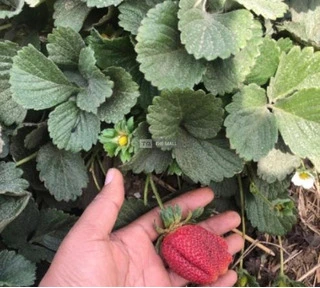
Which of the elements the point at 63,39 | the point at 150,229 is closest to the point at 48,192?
the point at 150,229

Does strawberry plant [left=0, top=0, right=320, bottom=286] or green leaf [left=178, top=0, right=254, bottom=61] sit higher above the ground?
green leaf [left=178, top=0, right=254, bottom=61]

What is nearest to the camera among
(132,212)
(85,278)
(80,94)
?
(85,278)

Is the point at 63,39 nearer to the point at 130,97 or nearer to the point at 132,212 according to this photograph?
the point at 130,97

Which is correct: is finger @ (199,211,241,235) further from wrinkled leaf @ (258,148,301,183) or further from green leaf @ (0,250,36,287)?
green leaf @ (0,250,36,287)

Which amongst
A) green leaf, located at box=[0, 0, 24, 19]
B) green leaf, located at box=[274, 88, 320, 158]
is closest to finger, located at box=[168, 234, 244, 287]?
green leaf, located at box=[274, 88, 320, 158]

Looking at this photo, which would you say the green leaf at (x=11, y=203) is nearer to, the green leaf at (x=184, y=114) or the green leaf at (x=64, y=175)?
the green leaf at (x=64, y=175)

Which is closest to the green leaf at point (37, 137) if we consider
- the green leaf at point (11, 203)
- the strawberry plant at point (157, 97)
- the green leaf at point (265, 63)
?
the strawberry plant at point (157, 97)

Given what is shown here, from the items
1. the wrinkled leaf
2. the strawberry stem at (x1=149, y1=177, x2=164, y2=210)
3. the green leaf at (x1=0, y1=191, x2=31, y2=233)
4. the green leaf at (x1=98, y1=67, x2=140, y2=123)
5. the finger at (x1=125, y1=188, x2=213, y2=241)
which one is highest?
the green leaf at (x1=98, y1=67, x2=140, y2=123)
